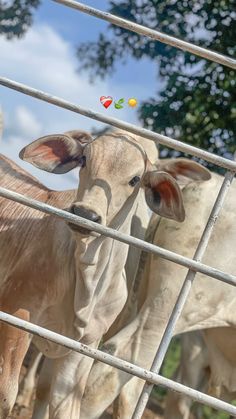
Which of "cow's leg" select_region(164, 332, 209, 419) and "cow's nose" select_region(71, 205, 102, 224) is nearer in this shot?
"cow's nose" select_region(71, 205, 102, 224)

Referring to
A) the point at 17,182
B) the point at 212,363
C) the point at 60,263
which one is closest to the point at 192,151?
the point at 60,263

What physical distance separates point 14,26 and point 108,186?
569 centimetres

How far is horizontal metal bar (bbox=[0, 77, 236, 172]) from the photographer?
3883 millimetres

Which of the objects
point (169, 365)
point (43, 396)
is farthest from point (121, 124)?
point (169, 365)

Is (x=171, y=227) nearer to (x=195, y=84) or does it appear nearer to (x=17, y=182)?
(x=17, y=182)

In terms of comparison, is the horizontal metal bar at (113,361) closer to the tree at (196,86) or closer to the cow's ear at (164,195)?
the cow's ear at (164,195)

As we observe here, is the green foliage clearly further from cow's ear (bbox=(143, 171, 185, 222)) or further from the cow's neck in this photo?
cow's ear (bbox=(143, 171, 185, 222))

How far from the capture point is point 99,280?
18.2ft

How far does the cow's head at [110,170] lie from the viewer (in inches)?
202

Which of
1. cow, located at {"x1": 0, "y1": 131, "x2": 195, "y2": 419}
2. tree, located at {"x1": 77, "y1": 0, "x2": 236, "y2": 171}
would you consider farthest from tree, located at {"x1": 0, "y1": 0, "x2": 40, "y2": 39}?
cow, located at {"x1": 0, "y1": 131, "x2": 195, "y2": 419}

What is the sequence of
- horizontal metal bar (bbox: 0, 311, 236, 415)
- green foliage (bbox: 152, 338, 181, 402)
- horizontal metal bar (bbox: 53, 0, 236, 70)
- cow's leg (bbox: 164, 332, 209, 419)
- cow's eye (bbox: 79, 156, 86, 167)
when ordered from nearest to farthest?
horizontal metal bar (bbox: 0, 311, 236, 415)
horizontal metal bar (bbox: 53, 0, 236, 70)
cow's eye (bbox: 79, 156, 86, 167)
cow's leg (bbox: 164, 332, 209, 419)
green foliage (bbox: 152, 338, 181, 402)

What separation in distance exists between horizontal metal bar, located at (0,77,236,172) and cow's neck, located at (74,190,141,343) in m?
1.18

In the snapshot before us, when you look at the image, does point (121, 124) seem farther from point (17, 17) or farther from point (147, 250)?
point (17, 17)

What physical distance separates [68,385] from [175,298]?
2.62 ft
